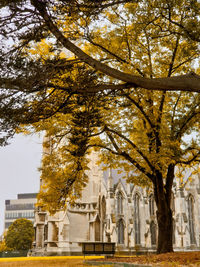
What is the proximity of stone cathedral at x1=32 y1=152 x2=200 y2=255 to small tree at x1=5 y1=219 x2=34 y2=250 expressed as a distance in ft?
65.0

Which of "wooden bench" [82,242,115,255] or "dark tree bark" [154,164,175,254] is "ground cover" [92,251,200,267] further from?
"wooden bench" [82,242,115,255]

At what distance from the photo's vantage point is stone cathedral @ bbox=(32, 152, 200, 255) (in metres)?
32.2

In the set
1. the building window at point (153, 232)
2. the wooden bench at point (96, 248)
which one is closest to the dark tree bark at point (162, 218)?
the wooden bench at point (96, 248)

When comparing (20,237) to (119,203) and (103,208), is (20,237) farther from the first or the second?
(119,203)

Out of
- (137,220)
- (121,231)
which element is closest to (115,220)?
(121,231)

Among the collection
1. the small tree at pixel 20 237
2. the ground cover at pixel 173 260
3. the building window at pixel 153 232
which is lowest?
the small tree at pixel 20 237

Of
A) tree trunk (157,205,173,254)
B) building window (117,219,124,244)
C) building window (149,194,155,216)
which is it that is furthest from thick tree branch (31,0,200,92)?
building window (149,194,155,216)

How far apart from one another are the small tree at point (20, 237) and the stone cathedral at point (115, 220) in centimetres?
1980

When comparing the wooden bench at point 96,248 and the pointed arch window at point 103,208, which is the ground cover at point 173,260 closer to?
the wooden bench at point 96,248

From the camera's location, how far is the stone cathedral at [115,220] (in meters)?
32.2

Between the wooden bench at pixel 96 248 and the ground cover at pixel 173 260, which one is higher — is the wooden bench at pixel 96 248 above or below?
below

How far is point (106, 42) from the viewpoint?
42.9 ft

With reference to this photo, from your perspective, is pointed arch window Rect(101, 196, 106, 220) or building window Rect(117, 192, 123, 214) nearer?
pointed arch window Rect(101, 196, 106, 220)

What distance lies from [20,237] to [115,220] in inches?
1018
